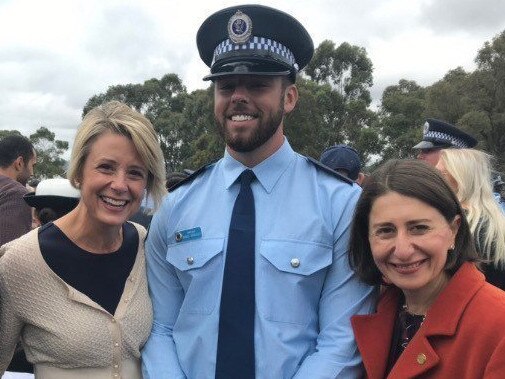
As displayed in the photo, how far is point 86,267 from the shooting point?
7.57 ft

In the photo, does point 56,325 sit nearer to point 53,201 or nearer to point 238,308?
point 238,308

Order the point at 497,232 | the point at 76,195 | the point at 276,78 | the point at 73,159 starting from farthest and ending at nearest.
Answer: the point at 76,195, the point at 497,232, the point at 73,159, the point at 276,78

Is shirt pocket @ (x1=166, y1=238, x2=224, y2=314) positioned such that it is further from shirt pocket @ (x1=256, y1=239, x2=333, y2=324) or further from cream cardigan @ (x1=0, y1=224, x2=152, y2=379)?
cream cardigan @ (x1=0, y1=224, x2=152, y2=379)

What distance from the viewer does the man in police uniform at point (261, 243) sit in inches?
81.5

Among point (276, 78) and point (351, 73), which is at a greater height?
point (351, 73)

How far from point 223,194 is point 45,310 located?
82 centimetres

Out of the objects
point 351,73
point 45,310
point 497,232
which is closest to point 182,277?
point 45,310

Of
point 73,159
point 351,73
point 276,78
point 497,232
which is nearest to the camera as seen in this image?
point 276,78

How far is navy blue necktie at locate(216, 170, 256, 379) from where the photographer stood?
6.77 ft

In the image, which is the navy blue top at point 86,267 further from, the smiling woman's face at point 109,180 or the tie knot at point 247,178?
the tie knot at point 247,178

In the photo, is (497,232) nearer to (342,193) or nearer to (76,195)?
(342,193)

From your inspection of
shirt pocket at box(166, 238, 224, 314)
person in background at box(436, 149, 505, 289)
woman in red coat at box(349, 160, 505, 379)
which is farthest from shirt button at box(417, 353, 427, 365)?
person in background at box(436, 149, 505, 289)

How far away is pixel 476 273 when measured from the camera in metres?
1.95

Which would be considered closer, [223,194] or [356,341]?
[356,341]
